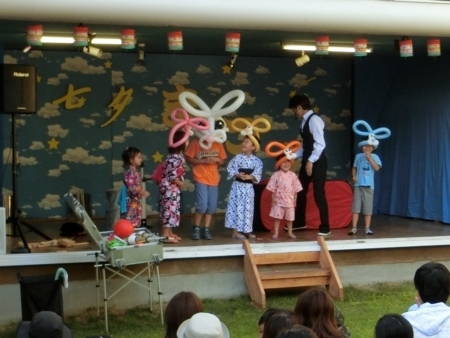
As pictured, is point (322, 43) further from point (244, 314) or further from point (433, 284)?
point (433, 284)

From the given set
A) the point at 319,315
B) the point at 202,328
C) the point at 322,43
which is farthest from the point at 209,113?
the point at 202,328

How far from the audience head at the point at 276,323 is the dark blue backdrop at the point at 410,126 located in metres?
6.86

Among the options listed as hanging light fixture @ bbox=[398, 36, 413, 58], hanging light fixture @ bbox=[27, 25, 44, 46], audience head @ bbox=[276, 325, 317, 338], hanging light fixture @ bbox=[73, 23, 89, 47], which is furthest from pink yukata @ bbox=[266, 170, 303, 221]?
audience head @ bbox=[276, 325, 317, 338]

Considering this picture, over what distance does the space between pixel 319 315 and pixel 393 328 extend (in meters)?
0.79

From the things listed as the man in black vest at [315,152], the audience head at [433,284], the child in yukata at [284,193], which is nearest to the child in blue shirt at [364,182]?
the man in black vest at [315,152]

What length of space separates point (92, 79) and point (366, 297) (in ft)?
16.5

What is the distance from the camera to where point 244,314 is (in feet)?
24.1

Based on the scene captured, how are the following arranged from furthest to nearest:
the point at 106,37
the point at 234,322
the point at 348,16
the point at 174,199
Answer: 1. the point at 106,37
2. the point at 174,199
3. the point at 348,16
4. the point at 234,322

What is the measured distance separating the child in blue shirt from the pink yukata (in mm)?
806

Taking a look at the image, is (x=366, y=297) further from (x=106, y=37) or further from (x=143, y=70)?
(x=143, y=70)

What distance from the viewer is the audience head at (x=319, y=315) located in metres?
4.09

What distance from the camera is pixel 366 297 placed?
7.96 metres

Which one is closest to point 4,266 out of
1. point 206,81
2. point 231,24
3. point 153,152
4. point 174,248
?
point 174,248

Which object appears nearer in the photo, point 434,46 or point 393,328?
point 393,328
